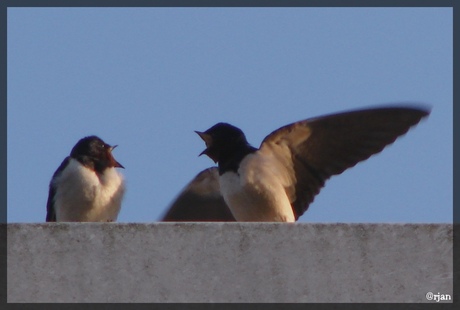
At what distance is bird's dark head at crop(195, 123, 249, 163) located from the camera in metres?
7.44

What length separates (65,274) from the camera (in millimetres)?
5051

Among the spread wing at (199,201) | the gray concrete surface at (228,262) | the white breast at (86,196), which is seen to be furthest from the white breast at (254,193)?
the gray concrete surface at (228,262)

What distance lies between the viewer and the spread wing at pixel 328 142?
7.37m

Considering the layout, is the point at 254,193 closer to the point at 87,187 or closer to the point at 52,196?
the point at 87,187

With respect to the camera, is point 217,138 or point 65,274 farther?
point 217,138

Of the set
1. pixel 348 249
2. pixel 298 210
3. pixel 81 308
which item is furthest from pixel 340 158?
pixel 81 308

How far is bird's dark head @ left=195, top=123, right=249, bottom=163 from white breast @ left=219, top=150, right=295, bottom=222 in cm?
15

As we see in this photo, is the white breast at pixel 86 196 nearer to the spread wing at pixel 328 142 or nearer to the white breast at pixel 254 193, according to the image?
the white breast at pixel 254 193

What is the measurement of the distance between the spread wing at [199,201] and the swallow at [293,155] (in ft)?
3.36

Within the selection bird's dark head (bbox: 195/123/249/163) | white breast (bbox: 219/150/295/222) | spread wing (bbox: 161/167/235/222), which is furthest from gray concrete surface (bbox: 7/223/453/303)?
spread wing (bbox: 161/167/235/222)

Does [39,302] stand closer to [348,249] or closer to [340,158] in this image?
[348,249]

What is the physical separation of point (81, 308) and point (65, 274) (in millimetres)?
192

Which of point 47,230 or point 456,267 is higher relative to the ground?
point 47,230

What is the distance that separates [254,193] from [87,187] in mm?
1006
